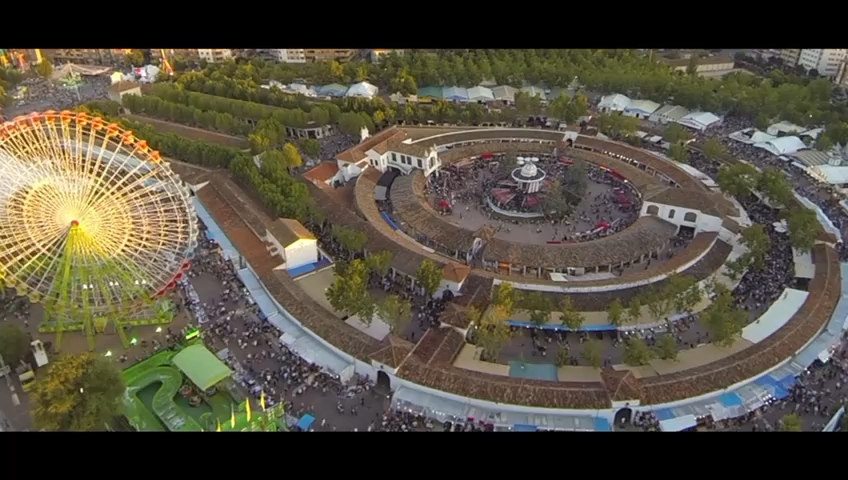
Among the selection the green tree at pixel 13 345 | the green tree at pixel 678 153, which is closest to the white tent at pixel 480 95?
the green tree at pixel 678 153

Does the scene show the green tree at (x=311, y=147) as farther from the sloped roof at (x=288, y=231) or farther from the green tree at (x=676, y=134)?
the green tree at (x=676, y=134)

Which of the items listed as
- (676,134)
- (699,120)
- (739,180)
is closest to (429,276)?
(739,180)

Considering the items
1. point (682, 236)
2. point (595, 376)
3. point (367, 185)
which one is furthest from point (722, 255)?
point (367, 185)

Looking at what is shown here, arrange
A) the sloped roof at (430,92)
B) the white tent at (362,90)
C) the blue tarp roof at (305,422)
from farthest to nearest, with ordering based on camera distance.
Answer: the sloped roof at (430,92), the white tent at (362,90), the blue tarp roof at (305,422)

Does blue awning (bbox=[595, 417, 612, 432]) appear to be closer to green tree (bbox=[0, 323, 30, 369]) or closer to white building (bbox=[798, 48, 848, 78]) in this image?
green tree (bbox=[0, 323, 30, 369])

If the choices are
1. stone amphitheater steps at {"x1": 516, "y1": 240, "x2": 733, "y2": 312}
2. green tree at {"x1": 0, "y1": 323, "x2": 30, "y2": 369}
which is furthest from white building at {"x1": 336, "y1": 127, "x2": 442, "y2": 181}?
green tree at {"x1": 0, "y1": 323, "x2": 30, "y2": 369}

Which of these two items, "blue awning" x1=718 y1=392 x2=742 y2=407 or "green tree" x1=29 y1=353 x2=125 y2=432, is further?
"blue awning" x1=718 y1=392 x2=742 y2=407

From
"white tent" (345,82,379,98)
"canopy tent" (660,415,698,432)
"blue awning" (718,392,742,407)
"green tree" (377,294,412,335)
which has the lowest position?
"canopy tent" (660,415,698,432)
